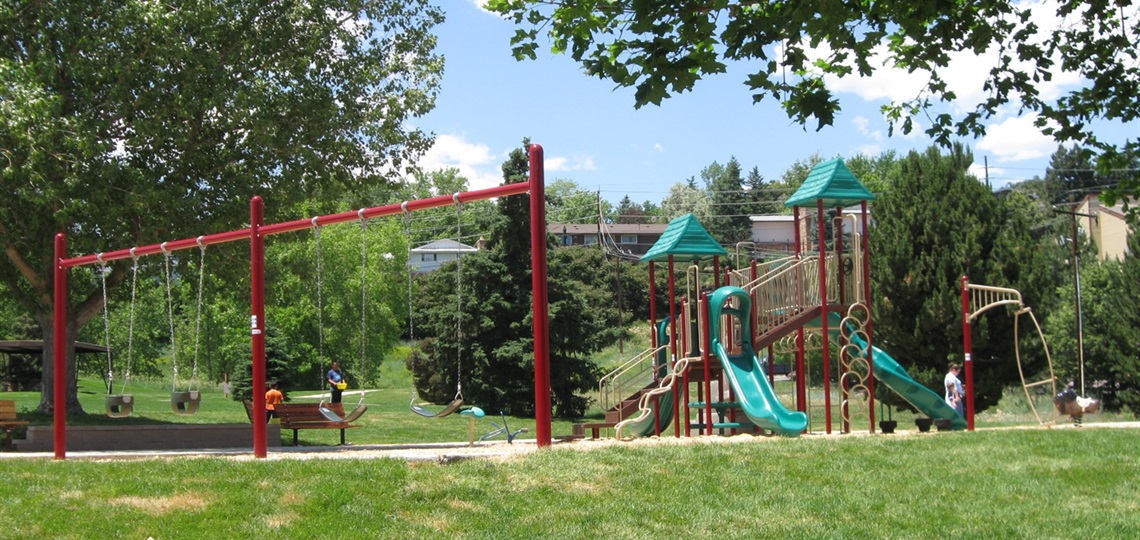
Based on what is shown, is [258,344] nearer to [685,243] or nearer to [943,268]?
[685,243]

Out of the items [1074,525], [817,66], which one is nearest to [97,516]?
[817,66]

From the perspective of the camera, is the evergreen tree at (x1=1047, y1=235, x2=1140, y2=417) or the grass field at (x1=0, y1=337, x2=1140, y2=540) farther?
the evergreen tree at (x1=1047, y1=235, x2=1140, y2=417)

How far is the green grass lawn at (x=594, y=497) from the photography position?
9.70 metres

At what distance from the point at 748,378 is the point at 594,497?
878 centimetres

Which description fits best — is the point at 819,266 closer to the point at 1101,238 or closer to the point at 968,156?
the point at 968,156

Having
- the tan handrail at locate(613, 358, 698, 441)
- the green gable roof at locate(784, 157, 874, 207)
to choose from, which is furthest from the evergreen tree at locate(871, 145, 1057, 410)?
the tan handrail at locate(613, 358, 698, 441)

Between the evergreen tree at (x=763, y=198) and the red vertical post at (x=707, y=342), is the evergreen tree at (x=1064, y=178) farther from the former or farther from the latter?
the red vertical post at (x=707, y=342)

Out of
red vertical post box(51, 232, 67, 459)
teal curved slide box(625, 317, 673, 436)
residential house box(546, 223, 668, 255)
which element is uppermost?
residential house box(546, 223, 668, 255)

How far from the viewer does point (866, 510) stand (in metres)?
10.4

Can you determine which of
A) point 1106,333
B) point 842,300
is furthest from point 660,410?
point 1106,333

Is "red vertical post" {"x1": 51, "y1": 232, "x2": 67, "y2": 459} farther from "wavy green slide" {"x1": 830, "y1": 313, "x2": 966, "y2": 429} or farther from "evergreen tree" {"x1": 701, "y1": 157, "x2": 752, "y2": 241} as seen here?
"evergreen tree" {"x1": 701, "y1": 157, "x2": 752, "y2": 241}

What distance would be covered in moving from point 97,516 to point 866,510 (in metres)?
6.64

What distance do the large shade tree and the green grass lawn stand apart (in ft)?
30.5

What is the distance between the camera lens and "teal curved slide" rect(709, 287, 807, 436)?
1762cm
